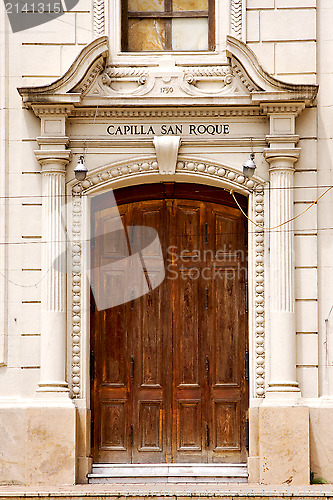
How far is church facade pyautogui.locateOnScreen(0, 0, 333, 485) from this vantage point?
12.7 metres

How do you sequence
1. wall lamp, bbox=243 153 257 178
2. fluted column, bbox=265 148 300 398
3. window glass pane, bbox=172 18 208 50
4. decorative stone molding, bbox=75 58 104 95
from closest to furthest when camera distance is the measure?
wall lamp, bbox=243 153 257 178, fluted column, bbox=265 148 300 398, decorative stone molding, bbox=75 58 104 95, window glass pane, bbox=172 18 208 50

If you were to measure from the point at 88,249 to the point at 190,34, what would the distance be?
11.9 ft

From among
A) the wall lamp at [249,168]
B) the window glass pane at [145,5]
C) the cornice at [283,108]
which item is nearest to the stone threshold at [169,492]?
the wall lamp at [249,168]

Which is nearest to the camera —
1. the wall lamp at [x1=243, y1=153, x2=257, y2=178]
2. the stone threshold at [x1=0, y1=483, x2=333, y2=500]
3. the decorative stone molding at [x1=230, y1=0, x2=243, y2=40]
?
the stone threshold at [x1=0, y1=483, x2=333, y2=500]

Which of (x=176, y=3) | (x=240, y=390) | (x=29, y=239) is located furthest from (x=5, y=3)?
(x=240, y=390)

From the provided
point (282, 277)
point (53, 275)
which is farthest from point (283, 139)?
point (53, 275)

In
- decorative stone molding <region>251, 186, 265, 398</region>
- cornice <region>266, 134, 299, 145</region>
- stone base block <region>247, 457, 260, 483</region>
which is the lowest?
stone base block <region>247, 457, 260, 483</region>

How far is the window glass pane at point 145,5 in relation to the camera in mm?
13547

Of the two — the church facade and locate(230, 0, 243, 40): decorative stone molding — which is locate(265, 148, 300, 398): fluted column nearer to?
the church facade

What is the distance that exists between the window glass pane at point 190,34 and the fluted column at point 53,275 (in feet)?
8.17

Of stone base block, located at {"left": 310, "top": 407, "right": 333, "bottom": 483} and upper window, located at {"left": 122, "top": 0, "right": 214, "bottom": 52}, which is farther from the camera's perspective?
upper window, located at {"left": 122, "top": 0, "right": 214, "bottom": 52}

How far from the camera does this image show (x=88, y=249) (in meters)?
13.1

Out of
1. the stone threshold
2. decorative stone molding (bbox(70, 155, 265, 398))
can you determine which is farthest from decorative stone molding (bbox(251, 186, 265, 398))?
the stone threshold

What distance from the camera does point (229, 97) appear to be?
507 inches
